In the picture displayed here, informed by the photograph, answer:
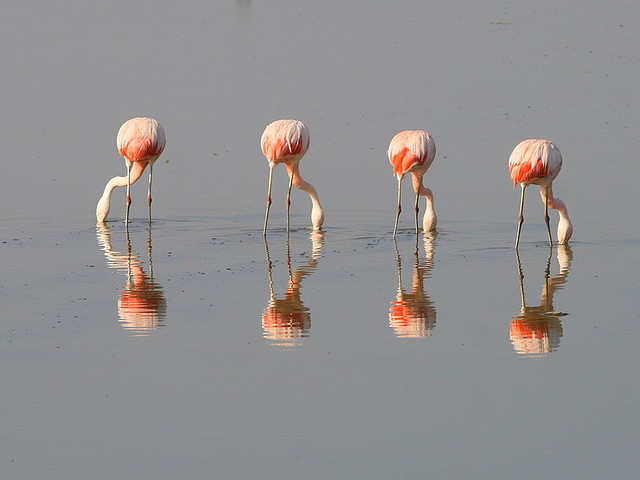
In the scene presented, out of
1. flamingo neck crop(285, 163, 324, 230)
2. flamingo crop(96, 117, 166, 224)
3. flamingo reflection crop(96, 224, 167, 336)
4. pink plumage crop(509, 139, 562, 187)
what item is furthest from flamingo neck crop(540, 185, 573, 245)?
flamingo crop(96, 117, 166, 224)

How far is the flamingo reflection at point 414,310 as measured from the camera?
987cm

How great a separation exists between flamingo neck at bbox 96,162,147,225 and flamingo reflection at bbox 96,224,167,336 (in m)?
1.05

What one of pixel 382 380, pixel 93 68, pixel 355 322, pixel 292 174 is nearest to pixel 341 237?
pixel 292 174

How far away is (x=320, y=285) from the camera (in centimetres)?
1143

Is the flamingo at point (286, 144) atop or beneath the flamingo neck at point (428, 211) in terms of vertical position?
atop

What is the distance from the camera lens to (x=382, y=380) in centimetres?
850

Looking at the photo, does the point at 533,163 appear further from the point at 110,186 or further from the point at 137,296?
the point at 110,186

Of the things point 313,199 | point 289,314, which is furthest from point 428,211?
point 289,314

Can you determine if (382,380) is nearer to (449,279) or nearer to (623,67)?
(449,279)

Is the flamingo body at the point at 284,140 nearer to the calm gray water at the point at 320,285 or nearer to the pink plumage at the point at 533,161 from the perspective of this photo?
the calm gray water at the point at 320,285

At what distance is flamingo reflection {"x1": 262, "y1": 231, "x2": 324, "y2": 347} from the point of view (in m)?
9.66

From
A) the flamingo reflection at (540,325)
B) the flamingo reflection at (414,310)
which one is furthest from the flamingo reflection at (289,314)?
the flamingo reflection at (540,325)

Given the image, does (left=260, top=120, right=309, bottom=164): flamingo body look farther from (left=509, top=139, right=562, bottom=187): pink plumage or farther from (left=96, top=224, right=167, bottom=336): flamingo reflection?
(left=509, top=139, right=562, bottom=187): pink plumage

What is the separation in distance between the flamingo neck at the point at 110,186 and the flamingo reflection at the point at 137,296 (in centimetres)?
105
